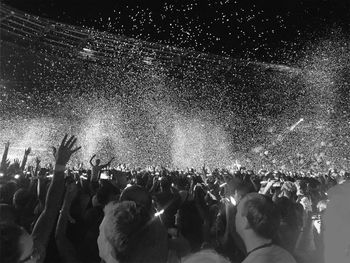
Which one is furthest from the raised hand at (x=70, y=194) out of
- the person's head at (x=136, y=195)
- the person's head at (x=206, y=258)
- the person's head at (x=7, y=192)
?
the person's head at (x=206, y=258)

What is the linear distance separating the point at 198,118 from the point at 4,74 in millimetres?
17963

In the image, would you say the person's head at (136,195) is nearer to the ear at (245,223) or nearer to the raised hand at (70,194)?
the raised hand at (70,194)

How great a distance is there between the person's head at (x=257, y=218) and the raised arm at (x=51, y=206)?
1.37 metres

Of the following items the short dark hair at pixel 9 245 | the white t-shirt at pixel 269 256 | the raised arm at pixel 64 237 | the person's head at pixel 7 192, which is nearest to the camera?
the short dark hair at pixel 9 245

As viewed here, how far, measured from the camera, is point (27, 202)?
13.6ft

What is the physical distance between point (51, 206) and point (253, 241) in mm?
1508

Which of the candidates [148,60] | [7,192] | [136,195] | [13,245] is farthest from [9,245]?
[148,60]

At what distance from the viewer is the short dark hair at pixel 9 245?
5.21 feet

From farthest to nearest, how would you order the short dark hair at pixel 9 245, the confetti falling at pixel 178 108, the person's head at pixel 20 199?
the confetti falling at pixel 178 108 < the person's head at pixel 20 199 < the short dark hair at pixel 9 245

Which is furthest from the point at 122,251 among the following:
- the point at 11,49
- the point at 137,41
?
the point at 137,41

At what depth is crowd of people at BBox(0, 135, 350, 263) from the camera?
164cm

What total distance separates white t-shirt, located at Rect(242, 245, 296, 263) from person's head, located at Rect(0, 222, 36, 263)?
44.1 inches

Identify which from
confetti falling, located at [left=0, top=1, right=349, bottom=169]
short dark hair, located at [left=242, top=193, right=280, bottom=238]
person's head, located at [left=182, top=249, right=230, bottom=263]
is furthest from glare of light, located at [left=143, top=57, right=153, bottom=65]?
person's head, located at [left=182, top=249, right=230, bottom=263]

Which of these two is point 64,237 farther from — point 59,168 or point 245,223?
point 245,223
